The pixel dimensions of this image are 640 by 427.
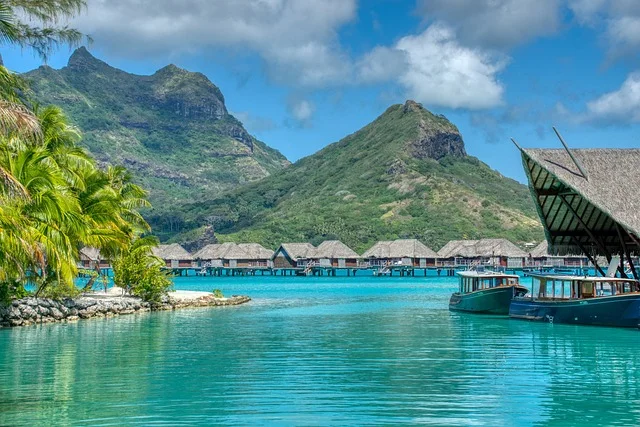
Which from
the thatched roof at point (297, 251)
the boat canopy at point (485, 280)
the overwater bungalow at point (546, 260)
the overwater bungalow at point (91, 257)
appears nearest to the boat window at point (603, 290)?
the boat canopy at point (485, 280)

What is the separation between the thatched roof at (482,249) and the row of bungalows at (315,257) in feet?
38.3

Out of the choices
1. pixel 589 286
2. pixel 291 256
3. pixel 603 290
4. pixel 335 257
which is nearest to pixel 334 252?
pixel 335 257

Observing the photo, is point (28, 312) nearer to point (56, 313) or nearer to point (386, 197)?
point (56, 313)

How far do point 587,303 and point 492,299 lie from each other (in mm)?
7948

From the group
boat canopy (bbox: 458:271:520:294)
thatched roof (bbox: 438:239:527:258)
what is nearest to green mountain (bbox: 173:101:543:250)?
thatched roof (bbox: 438:239:527:258)

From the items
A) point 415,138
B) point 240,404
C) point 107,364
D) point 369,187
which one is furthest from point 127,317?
point 415,138

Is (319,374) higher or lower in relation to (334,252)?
lower

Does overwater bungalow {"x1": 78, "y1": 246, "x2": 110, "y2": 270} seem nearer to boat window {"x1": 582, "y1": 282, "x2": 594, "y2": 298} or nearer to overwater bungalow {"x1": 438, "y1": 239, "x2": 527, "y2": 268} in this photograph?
boat window {"x1": 582, "y1": 282, "x2": 594, "y2": 298}

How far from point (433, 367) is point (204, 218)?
464 ft

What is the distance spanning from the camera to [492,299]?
33.5m

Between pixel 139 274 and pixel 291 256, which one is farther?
pixel 291 256

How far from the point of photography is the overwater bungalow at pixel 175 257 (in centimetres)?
10612

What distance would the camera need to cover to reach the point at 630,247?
30.7 meters

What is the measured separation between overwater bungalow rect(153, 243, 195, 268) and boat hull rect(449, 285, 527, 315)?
75.5 m
